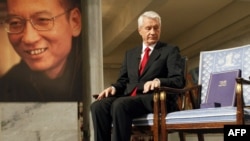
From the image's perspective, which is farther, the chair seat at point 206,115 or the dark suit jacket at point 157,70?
the dark suit jacket at point 157,70

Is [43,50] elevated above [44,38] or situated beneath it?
situated beneath

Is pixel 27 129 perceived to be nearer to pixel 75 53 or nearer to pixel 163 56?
pixel 75 53

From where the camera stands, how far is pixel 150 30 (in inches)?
138

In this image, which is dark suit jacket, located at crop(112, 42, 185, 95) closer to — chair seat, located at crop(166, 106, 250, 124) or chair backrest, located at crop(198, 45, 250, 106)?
chair seat, located at crop(166, 106, 250, 124)

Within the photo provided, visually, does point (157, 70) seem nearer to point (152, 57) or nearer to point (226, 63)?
point (152, 57)

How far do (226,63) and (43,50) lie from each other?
2.03 m

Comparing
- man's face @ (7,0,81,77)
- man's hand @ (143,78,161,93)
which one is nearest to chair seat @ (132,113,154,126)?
man's hand @ (143,78,161,93)

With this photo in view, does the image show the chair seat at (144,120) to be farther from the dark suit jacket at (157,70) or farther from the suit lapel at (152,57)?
the suit lapel at (152,57)

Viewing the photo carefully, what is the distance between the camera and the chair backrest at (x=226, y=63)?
350 centimetres

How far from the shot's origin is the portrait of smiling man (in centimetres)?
466

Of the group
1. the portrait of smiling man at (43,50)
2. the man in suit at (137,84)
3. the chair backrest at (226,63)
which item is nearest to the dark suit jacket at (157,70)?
the man in suit at (137,84)

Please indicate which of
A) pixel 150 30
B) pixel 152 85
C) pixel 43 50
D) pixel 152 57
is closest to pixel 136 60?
pixel 152 57

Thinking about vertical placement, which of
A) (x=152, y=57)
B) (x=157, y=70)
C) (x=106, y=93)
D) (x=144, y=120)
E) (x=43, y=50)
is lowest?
(x=144, y=120)

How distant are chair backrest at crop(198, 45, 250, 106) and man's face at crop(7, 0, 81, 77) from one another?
1638 millimetres
